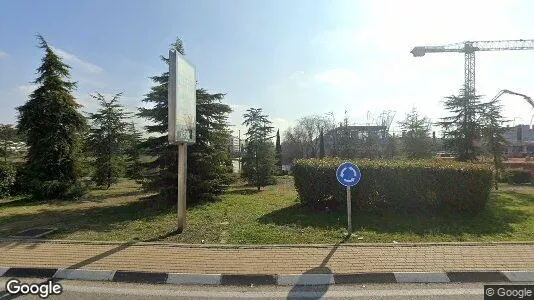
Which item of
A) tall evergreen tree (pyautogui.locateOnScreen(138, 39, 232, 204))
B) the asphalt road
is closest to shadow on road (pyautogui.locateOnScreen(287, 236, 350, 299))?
the asphalt road

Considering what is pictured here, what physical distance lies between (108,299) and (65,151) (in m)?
14.4

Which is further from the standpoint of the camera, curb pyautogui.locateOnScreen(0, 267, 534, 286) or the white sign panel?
the white sign panel

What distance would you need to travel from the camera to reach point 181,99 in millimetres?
8039

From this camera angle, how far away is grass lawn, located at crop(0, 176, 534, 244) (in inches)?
306

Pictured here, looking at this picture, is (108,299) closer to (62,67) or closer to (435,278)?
(435,278)

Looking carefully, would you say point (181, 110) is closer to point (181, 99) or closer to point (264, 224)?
point (181, 99)

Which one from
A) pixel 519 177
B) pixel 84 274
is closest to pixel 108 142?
pixel 84 274

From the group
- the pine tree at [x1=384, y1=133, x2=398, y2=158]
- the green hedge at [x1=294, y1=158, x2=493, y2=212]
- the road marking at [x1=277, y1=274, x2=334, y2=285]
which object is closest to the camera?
the road marking at [x1=277, y1=274, x2=334, y2=285]

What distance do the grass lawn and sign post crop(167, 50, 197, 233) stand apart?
3.38 feet

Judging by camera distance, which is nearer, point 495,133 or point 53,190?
point 53,190

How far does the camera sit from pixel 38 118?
16453mm

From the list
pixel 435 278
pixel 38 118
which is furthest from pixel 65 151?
pixel 435 278

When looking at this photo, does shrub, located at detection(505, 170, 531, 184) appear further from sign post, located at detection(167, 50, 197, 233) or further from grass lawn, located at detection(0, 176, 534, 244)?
sign post, located at detection(167, 50, 197, 233)

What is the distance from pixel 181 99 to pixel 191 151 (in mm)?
5437
